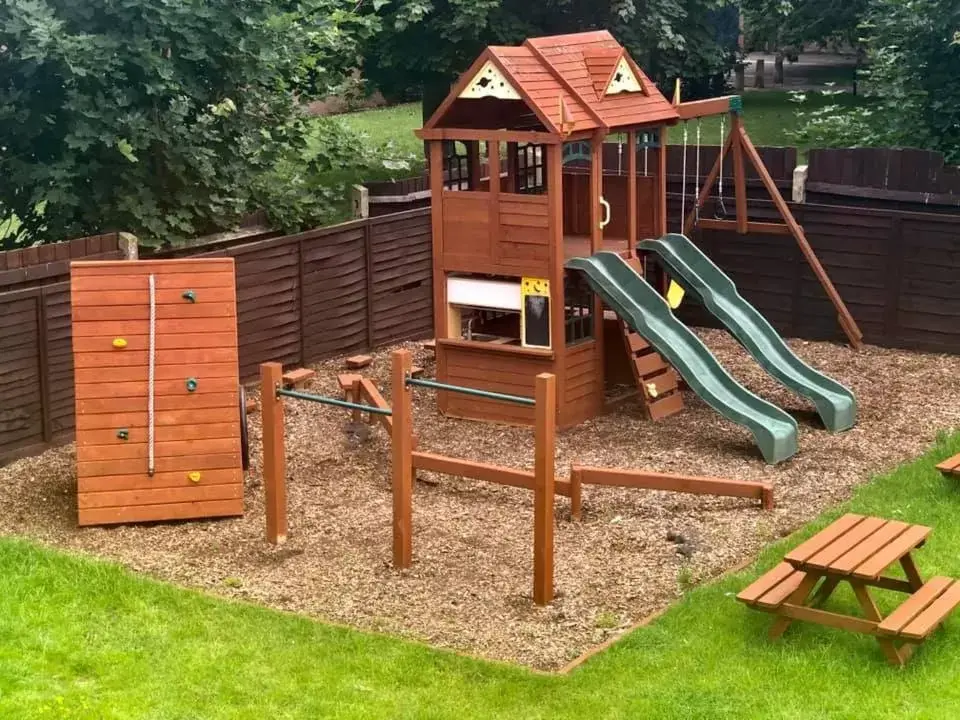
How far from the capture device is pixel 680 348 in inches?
528

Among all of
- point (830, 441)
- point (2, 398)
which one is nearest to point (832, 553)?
point (830, 441)

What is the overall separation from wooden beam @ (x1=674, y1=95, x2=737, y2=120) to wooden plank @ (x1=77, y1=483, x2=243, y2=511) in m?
6.26

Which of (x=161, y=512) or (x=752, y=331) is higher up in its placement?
(x=752, y=331)

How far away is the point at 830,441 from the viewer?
12938 mm

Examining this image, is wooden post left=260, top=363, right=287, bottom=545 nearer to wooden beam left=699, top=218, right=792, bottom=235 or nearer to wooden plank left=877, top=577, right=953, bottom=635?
wooden plank left=877, top=577, right=953, bottom=635

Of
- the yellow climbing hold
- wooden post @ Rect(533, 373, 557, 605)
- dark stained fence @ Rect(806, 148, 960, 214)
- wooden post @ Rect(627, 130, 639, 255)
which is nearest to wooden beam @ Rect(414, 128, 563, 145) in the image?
wooden post @ Rect(627, 130, 639, 255)

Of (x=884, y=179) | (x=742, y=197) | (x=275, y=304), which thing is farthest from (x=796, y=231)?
(x=275, y=304)

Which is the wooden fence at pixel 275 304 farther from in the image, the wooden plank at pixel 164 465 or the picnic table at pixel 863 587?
the picnic table at pixel 863 587

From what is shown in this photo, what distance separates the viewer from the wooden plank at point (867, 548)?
8.04 meters

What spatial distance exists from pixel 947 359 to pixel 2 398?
32.2ft

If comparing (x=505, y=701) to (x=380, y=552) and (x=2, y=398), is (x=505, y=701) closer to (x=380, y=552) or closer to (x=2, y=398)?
(x=380, y=552)

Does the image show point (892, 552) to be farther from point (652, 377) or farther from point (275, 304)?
point (275, 304)

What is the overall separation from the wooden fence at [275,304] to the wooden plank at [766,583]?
659 cm

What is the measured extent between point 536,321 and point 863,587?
19.4 feet
